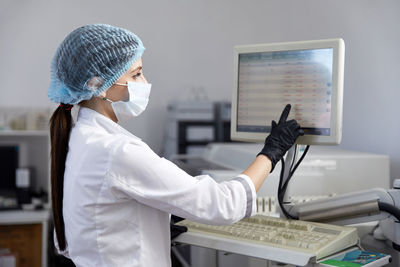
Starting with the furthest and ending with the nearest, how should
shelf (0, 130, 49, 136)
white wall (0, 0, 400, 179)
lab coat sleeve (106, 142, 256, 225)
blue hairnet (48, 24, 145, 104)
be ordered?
shelf (0, 130, 49, 136), white wall (0, 0, 400, 179), blue hairnet (48, 24, 145, 104), lab coat sleeve (106, 142, 256, 225)

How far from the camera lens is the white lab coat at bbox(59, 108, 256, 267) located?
3.21 feet

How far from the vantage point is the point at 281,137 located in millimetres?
1203

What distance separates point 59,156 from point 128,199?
0.23 metres

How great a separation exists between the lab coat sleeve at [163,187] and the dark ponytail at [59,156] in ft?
0.68

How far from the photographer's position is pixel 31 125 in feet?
10.1

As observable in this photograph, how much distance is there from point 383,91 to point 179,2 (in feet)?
6.45

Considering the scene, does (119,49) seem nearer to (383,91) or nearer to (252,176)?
(252,176)

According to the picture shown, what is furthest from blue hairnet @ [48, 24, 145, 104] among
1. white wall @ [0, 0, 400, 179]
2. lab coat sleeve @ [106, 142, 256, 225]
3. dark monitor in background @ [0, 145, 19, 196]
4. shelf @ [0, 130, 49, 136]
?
dark monitor in background @ [0, 145, 19, 196]

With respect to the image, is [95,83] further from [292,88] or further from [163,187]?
[292,88]

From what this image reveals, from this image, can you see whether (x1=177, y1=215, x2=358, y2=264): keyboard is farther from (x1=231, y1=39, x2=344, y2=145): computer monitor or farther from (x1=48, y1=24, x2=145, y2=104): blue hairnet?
(x1=48, y1=24, x2=145, y2=104): blue hairnet

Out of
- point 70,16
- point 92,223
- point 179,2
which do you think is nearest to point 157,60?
point 179,2

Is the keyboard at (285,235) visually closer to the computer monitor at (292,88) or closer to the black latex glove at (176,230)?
the black latex glove at (176,230)

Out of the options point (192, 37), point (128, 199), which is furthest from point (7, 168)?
point (128, 199)

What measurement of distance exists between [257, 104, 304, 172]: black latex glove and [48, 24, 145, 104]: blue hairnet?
40 centimetres
